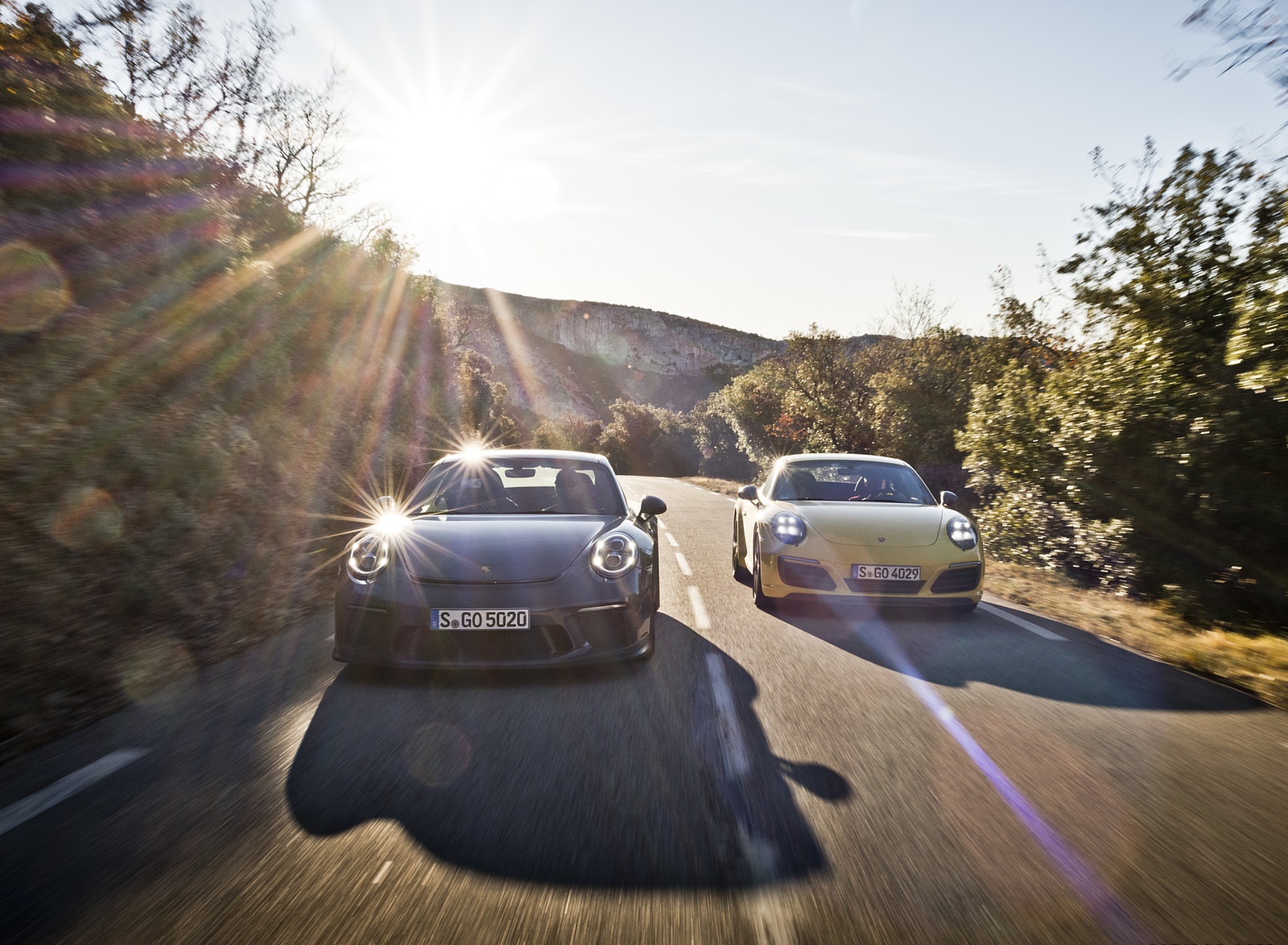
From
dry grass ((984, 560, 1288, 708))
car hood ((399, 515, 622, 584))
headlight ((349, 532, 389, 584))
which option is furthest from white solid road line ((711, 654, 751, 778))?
dry grass ((984, 560, 1288, 708))

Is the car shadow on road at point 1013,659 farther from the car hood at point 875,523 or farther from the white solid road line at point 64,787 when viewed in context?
the white solid road line at point 64,787

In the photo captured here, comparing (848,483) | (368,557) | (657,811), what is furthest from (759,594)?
(657,811)

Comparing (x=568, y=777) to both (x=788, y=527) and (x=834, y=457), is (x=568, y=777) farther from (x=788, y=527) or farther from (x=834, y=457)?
(x=834, y=457)

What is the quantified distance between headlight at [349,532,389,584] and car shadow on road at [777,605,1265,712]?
3.23 metres

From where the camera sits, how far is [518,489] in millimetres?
6035

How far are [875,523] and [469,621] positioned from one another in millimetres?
4002

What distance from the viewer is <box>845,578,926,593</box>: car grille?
6512 mm

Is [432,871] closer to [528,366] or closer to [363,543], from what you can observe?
[363,543]

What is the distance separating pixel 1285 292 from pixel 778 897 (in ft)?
27.0

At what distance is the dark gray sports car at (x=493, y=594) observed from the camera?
425 centimetres

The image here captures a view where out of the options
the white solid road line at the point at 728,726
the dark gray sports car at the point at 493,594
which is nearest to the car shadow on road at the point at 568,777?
the white solid road line at the point at 728,726

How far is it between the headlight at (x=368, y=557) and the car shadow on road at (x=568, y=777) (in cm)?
64

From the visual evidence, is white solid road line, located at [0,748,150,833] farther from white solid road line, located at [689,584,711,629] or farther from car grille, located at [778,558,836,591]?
car grille, located at [778,558,836,591]

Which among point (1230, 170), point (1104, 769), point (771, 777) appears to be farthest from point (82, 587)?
point (1230, 170)
